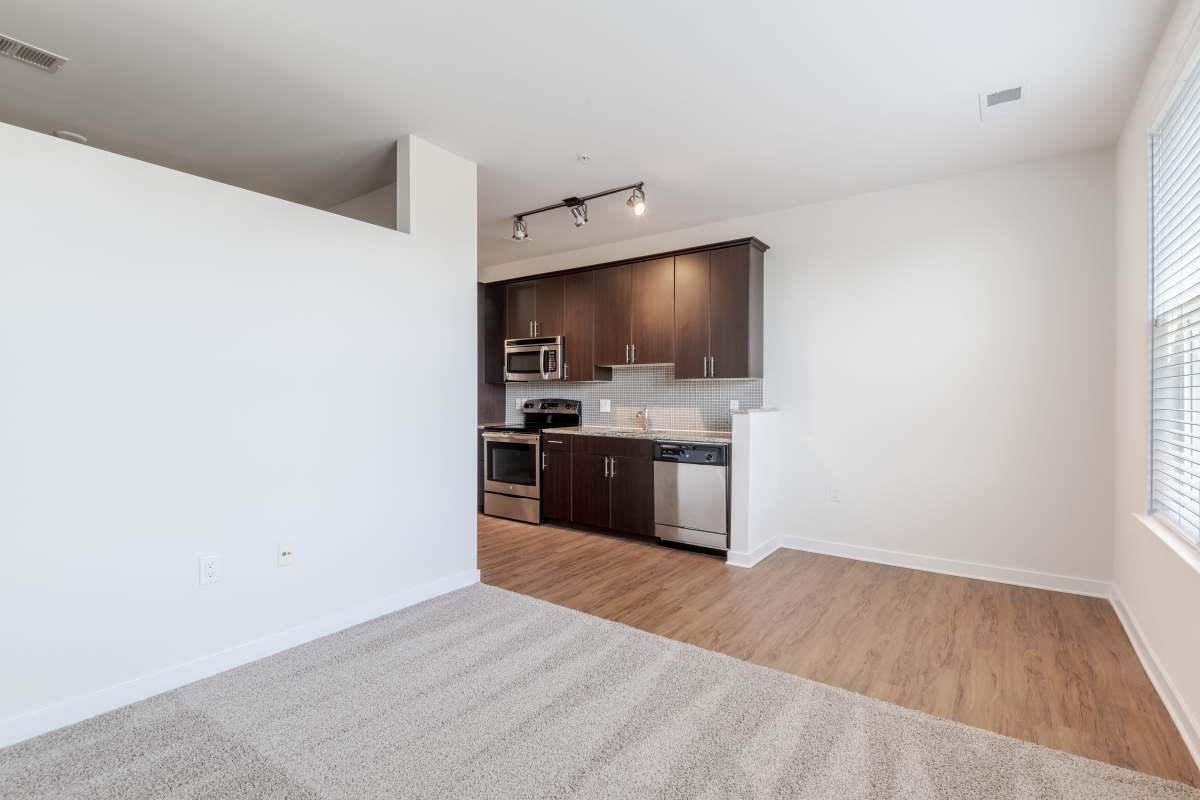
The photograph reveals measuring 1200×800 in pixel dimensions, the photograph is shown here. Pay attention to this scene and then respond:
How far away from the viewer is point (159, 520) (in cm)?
222

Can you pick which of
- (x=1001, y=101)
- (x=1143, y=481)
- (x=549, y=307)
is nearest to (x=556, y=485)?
(x=549, y=307)

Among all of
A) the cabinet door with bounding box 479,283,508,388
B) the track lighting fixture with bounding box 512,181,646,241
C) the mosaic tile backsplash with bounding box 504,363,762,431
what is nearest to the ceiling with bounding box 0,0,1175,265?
the track lighting fixture with bounding box 512,181,646,241

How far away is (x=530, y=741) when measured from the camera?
1870 millimetres

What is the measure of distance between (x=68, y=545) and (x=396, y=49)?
2.30 metres

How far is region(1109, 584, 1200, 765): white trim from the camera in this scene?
72.4 inches

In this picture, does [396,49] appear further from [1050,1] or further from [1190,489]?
[1190,489]

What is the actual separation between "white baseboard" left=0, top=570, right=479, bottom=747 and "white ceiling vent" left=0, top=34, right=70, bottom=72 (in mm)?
2578

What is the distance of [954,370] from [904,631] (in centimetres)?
181

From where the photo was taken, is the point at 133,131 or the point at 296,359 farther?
the point at 133,131

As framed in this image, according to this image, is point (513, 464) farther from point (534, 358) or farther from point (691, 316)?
point (691, 316)

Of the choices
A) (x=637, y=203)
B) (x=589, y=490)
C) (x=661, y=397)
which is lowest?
(x=589, y=490)

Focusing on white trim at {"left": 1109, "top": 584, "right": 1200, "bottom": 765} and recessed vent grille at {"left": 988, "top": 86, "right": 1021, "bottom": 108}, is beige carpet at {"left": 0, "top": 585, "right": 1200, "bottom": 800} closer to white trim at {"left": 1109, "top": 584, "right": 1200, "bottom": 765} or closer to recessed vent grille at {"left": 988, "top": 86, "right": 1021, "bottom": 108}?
white trim at {"left": 1109, "top": 584, "right": 1200, "bottom": 765}

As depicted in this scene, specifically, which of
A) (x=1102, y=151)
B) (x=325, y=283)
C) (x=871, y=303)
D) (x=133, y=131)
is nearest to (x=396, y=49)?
(x=325, y=283)

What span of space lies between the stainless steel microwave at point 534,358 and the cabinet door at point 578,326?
0.09 meters
